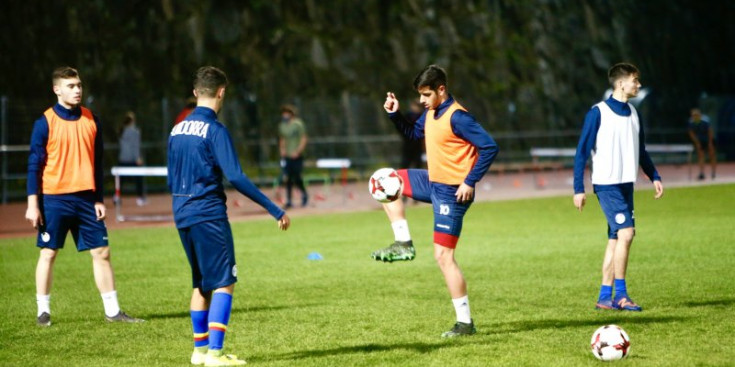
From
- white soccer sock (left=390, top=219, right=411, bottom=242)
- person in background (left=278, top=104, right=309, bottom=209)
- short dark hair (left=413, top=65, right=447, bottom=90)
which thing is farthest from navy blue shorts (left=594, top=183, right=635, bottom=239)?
person in background (left=278, top=104, right=309, bottom=209)

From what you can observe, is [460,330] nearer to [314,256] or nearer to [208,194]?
[208,194]

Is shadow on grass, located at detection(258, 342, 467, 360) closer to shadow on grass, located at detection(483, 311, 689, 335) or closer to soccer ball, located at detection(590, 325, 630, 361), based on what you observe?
Answer: shadow on grass, located at detection(483, 311, 689, 335)

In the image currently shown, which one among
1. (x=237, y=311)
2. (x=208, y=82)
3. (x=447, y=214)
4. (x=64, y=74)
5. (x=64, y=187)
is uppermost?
(x=64, y=74)

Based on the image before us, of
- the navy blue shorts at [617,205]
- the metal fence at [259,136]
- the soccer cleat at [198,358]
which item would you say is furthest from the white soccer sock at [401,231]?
the metal fence at [259,136]

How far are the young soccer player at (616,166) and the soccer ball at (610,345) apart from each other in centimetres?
236

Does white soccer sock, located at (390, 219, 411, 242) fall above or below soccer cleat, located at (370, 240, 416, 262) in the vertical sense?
above

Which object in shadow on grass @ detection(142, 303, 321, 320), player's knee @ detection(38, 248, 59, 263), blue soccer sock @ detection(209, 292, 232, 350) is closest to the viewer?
blue soccer sock @ detection(209, 292, 232, 350)

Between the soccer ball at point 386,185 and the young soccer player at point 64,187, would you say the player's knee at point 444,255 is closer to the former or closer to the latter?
the soccer ball at point 386,185

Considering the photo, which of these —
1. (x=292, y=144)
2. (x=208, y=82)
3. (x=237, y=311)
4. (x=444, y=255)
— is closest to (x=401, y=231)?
(x=444, y=255)

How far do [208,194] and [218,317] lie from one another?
2.79 feet

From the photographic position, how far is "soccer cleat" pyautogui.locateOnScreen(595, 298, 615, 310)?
1055cm

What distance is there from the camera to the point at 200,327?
810 cm

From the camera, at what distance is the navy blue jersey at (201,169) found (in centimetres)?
768

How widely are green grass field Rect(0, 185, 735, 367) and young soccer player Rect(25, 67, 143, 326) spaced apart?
0.57 m
